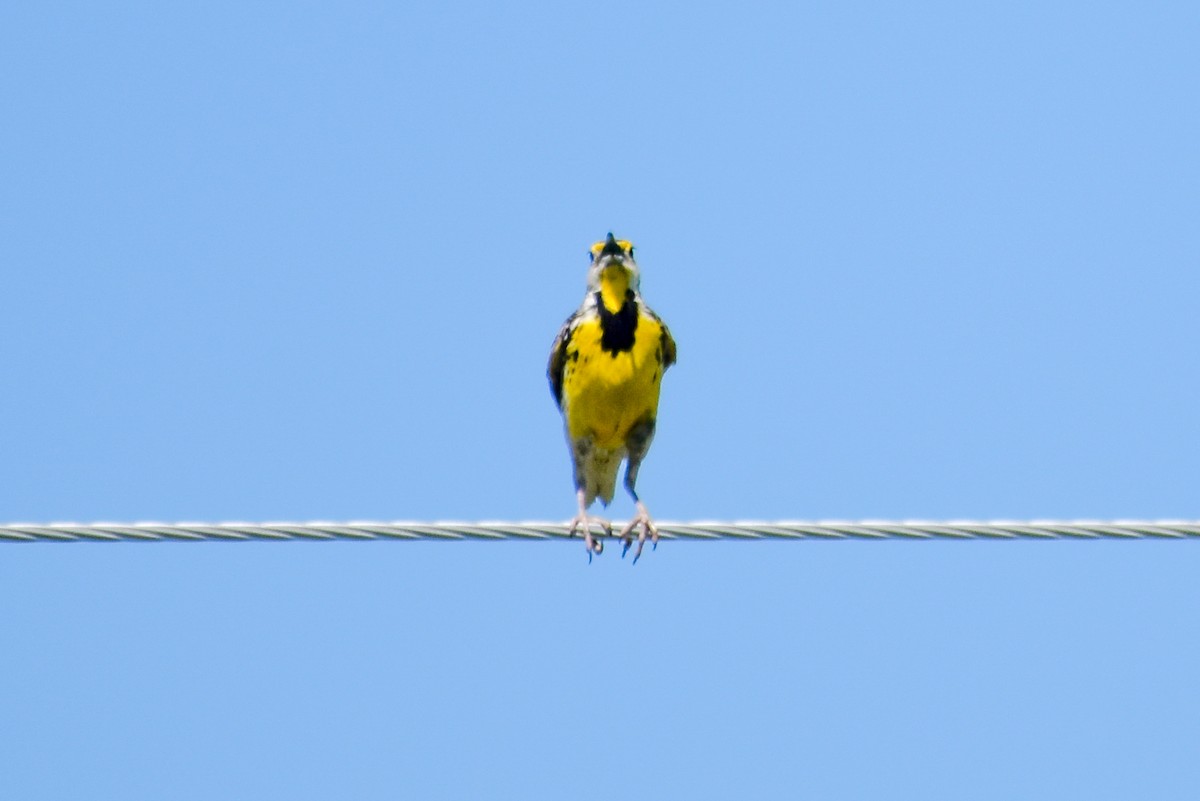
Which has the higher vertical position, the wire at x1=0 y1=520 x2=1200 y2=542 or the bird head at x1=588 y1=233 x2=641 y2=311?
the bird head at x1=588 y1=233 x2=641 y2=311

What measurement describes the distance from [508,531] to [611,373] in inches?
133

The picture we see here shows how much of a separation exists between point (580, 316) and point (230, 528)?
423 cm

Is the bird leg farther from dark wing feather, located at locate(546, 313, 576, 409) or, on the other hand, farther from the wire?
the wire

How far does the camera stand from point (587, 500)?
1173cm

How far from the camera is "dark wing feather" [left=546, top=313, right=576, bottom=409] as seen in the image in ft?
36.8

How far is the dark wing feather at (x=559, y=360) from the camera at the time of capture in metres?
11.2

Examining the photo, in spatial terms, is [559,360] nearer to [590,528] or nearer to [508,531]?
[590,528]

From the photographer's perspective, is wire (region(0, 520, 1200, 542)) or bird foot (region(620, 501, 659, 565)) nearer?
wire (region(0, 520, 1200, 542))

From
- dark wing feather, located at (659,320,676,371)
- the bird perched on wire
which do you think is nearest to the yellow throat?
the bird perched on wire

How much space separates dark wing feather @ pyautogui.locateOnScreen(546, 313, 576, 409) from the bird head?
8.5 inches

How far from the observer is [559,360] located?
1127cm

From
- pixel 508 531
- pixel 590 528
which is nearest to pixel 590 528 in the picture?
pixel 590 528

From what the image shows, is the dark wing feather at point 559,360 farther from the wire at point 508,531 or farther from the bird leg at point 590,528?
the wire at point 508,531

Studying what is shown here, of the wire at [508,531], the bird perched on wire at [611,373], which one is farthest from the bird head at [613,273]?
the wire at [508,531]
